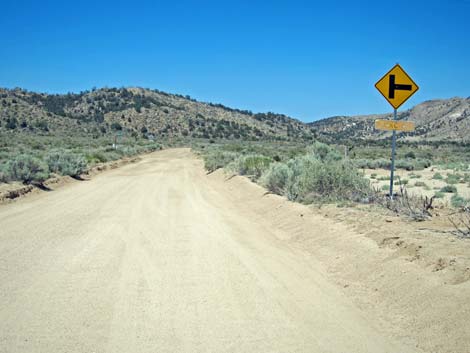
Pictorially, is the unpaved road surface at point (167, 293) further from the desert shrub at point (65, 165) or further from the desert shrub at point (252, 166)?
the desert shrub at point (65, 165)

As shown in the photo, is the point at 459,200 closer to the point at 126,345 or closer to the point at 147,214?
the point at 147,214

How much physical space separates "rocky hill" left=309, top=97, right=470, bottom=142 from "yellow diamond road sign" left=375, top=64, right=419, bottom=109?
111030 mm

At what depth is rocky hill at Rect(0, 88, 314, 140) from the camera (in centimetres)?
10675

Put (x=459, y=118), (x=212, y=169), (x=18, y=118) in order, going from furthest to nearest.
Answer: (x=459, y=118), (x=18, y=118), (x=212, y=169)

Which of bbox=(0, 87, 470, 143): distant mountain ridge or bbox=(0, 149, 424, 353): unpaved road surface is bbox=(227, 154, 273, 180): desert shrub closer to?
bbox=(0, 149, 424, 353): unpaved road surface

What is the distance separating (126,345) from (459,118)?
142434 mm

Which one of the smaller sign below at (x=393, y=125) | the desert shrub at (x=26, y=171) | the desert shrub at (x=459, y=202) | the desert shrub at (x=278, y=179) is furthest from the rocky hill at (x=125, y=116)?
the smaller sign below at (x=393, y=125)

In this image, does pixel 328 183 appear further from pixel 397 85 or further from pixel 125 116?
pixel 125 116

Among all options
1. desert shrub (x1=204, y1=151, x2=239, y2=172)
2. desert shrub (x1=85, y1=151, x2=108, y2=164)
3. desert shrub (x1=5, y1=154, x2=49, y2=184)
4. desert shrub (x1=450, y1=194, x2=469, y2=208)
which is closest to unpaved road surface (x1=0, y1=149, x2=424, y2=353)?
desert shrub (x1=450, y1=194, x2=469, y2=208)

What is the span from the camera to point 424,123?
150 metres

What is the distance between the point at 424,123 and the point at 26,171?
14546cm

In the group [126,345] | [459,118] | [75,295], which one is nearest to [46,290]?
[75,295]

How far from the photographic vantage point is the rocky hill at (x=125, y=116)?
350ft

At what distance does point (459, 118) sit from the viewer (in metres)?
132
